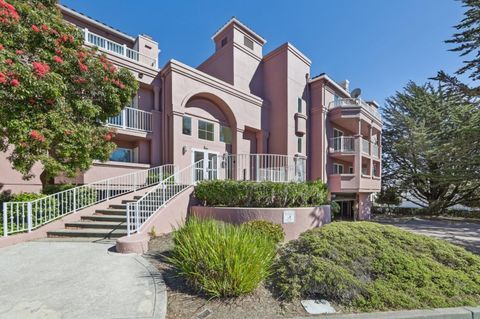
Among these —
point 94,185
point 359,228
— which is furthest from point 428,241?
point 94,185

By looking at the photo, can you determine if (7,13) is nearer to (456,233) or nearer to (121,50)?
(121,50)

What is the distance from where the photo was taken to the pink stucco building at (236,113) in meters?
12.4

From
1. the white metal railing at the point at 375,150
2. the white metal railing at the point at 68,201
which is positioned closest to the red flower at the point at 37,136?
the white metal railing at the point at 68,201

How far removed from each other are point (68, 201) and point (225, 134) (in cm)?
→ 918

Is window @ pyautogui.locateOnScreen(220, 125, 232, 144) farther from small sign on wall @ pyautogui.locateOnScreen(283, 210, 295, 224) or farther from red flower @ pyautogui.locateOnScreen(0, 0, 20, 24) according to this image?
red flower @ pyautogui.locateOnScreen(0, 0, 20, 24)

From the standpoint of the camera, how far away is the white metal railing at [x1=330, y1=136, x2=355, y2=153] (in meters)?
18.7

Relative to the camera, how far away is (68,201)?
852 centimetres

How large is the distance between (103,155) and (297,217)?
7479 millimetres

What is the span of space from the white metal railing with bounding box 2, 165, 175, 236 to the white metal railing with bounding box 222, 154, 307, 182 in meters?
3.21

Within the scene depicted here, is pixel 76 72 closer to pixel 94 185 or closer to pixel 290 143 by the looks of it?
pixel 94 185

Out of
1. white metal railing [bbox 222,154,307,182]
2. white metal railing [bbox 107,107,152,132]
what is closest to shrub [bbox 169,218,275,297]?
white metal railing [bbox 222,154,307,182]

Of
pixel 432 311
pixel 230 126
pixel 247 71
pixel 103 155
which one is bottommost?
pixel 432 311

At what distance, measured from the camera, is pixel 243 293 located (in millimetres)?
3984

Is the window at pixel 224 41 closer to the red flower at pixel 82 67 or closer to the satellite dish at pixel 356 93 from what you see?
the red flower at pixel 82 67
